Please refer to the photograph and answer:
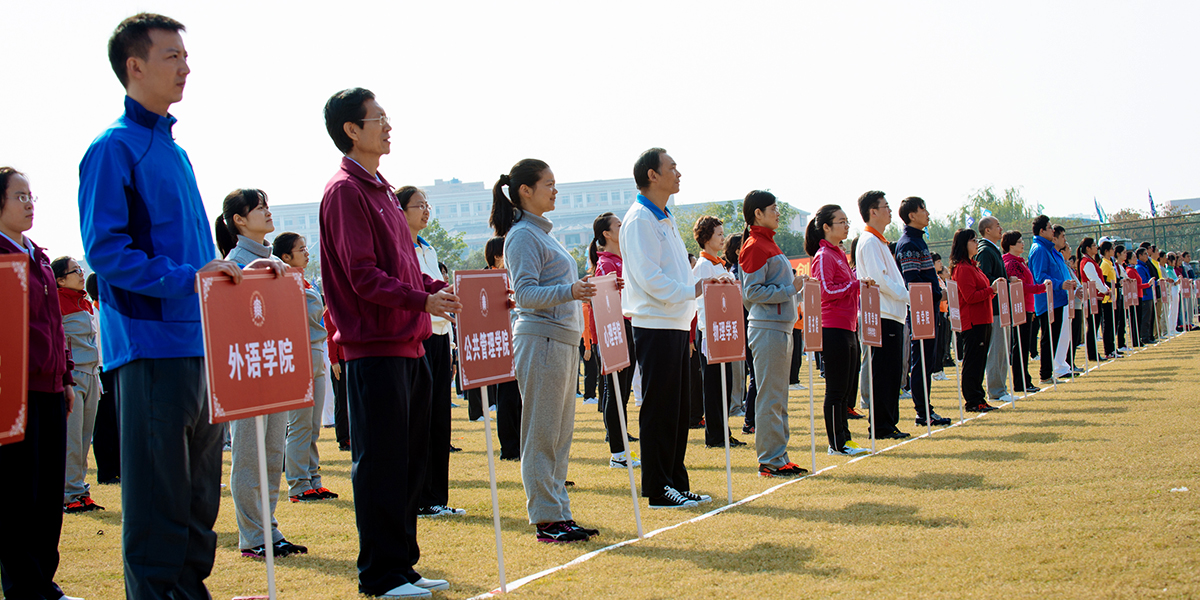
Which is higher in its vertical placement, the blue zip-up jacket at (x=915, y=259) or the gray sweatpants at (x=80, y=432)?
the blue zip-up jacket at (x=915, y=259)

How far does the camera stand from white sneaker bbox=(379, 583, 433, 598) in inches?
149

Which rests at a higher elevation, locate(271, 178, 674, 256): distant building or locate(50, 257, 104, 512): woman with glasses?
locate(271, 178, 674, 256): distant building

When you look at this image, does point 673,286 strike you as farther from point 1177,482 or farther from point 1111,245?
point 1111,245

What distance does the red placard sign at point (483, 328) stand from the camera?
4043 millimetres

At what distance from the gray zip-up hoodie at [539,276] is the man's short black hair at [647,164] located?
1.18 m

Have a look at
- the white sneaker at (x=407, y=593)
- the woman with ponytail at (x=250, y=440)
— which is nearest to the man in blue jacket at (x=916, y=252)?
the woman with ponytail at (x=250, y=440)

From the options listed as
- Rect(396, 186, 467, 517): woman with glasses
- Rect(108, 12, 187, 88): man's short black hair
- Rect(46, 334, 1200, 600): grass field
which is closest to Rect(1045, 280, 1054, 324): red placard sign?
Rect(46, 334, 1200, 600): grass field

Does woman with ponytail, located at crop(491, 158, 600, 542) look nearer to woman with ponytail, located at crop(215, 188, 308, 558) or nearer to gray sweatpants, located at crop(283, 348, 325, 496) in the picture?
woman with ponytail, located at crop(215, 188, 308, 558)

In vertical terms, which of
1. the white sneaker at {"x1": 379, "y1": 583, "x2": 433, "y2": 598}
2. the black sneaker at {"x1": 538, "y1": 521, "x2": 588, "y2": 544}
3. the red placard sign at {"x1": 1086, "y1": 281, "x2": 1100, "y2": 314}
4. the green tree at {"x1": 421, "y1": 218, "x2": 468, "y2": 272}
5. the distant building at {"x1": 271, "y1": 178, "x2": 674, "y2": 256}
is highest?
the distant building at {"x1": 271, "y1": 178, "x2": 674, "y2": 256}

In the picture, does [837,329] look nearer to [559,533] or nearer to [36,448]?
[559,533]

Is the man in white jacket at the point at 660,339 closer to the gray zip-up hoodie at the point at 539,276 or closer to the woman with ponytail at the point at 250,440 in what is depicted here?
the gray zip-up hoodie at the point at 539,276

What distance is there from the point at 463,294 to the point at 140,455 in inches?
61.2

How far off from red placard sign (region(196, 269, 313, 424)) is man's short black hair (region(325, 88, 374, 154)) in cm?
88

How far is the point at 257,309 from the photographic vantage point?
10.3 ft
